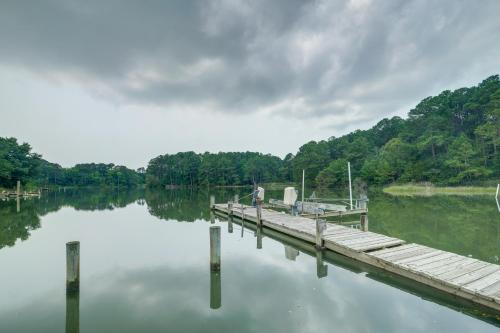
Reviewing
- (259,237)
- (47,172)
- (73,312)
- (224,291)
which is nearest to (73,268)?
(73,312)

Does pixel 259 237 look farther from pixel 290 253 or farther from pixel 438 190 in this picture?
pixel 438 190

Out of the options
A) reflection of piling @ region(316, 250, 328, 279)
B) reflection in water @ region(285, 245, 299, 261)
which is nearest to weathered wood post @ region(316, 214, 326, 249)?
reflection of piling @ region(316, 250, 328, 279)

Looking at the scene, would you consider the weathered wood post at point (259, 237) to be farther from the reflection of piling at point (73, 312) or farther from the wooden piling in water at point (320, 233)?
the reflection of piling at point (73, 312)

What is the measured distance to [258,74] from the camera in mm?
19250

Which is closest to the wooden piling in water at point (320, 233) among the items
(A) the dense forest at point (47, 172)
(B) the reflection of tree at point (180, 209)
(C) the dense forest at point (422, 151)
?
(B) the reflection of tree at point (180, 209)

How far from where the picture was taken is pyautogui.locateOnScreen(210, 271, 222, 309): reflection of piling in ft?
15.8

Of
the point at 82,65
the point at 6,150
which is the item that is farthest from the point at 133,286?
the point at 6,150

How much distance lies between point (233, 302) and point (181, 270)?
249cm

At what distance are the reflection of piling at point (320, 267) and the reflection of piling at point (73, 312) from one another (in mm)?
4874

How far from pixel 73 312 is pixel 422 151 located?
54.7 meters

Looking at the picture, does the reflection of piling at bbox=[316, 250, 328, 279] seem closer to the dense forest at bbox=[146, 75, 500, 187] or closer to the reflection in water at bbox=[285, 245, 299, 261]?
the reflection in water at bbox=[285, 245, 299, 261]

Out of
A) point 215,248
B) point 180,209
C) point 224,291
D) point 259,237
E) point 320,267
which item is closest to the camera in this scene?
point 224,291

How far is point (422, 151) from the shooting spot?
46.9m

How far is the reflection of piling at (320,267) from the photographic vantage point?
6368 millimetres
